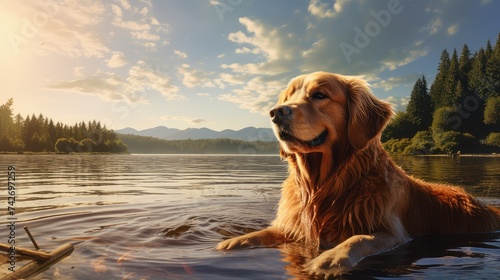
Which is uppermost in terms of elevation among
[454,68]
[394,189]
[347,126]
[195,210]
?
[454,68]

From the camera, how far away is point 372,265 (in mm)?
3818

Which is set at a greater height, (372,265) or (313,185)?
(313,185)

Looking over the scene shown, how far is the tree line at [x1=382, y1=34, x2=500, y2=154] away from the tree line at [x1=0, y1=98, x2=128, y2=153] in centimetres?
9225

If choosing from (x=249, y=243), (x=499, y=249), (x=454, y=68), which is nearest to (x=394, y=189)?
(x=499, y=249)

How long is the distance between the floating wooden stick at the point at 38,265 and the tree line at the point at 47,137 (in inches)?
4618

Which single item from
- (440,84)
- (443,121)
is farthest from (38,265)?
(440,84)

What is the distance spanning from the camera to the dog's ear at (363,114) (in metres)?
4.84

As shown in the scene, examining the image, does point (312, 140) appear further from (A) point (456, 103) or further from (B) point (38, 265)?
(A) point (456, 103)

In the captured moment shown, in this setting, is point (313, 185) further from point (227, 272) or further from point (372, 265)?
point (227, 272)

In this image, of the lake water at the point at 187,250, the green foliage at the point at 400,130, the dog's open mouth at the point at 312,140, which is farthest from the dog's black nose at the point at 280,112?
the green foliage at the point at 400,130

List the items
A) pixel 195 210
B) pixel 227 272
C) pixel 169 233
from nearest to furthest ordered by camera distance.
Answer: pixel 227 272, pixel 169 233, pixel 195 210

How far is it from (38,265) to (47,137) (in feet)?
435

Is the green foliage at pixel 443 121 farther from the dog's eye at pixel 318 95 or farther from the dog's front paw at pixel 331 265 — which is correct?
the dog's front paw at pixel 331 265

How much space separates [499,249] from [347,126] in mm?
2229
